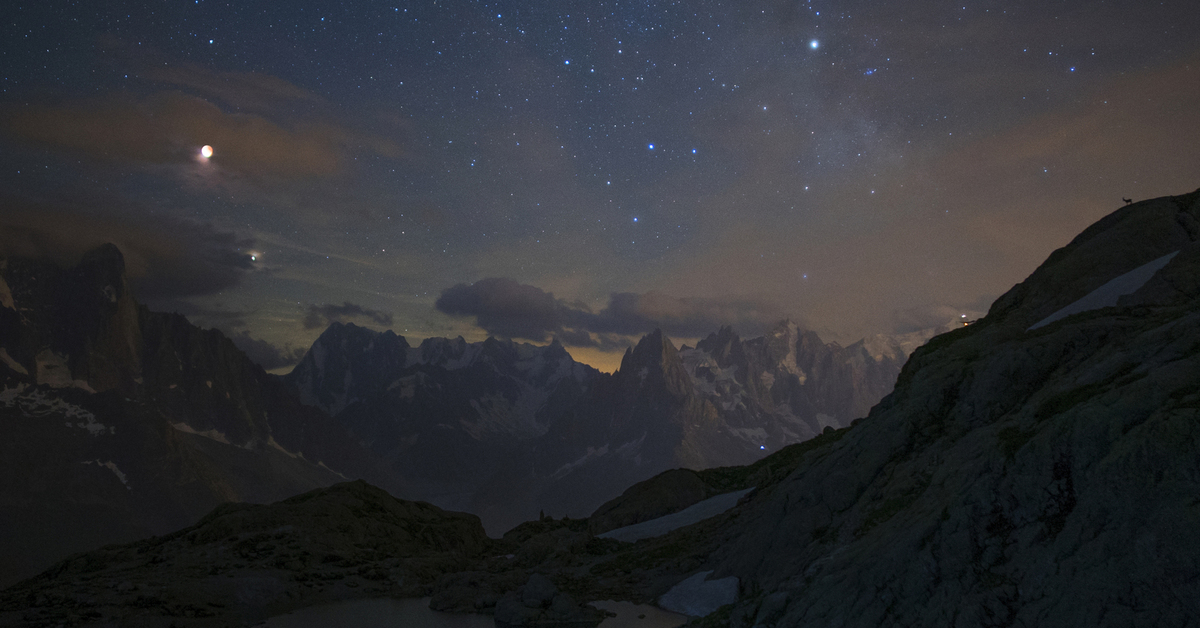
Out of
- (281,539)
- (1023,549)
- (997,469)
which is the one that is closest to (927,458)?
(997,469)

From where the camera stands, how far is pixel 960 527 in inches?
864

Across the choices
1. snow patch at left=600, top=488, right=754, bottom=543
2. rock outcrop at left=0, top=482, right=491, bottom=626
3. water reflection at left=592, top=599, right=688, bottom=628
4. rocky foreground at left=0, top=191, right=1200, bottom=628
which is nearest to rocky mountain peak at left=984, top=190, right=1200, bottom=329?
rocky foreground at left=0, top=191, right=1200, bottom=628

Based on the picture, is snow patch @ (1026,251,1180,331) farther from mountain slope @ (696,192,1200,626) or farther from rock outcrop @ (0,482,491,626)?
rock outcrop @ (0,482,491,626)

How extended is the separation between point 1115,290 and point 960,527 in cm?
2383

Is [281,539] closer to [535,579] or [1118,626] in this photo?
[535,579]

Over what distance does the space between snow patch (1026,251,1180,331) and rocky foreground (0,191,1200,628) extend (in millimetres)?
200

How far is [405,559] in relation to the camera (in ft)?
208

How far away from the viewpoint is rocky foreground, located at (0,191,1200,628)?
1833 centimetres

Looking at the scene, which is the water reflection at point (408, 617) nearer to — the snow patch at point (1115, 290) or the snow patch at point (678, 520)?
the snow patch at point (678, 520)

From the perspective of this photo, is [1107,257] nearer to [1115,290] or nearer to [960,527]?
[1115,290]

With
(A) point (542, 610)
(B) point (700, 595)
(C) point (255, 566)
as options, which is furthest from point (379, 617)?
(B) point (700, 595)

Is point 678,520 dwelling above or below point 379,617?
below

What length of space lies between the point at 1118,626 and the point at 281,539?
67543 millimetres

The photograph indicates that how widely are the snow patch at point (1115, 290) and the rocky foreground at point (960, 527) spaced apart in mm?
200
